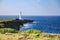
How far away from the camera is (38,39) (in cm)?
410

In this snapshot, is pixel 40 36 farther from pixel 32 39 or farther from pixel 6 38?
pixel 6 38

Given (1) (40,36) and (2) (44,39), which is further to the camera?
(1) (40,36)

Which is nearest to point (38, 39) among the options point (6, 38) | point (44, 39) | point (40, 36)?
point (44, 39)

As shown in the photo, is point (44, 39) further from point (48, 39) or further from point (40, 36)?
point (40, 36)

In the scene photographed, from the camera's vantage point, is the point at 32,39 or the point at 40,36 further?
the point at 40,36

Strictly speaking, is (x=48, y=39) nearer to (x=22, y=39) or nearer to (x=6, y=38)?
(x=22, y=39)

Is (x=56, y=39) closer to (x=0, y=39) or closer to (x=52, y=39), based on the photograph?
(x=52, y=39)

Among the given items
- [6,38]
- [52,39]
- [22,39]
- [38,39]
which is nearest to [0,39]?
[6,38]

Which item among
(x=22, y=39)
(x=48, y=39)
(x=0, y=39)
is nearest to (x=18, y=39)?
(x=22, y=39)

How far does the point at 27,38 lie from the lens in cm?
428

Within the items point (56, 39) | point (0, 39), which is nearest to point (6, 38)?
point (0, 39)

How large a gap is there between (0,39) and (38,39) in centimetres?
79

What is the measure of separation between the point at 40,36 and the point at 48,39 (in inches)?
14.5

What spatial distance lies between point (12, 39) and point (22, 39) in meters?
0.22
